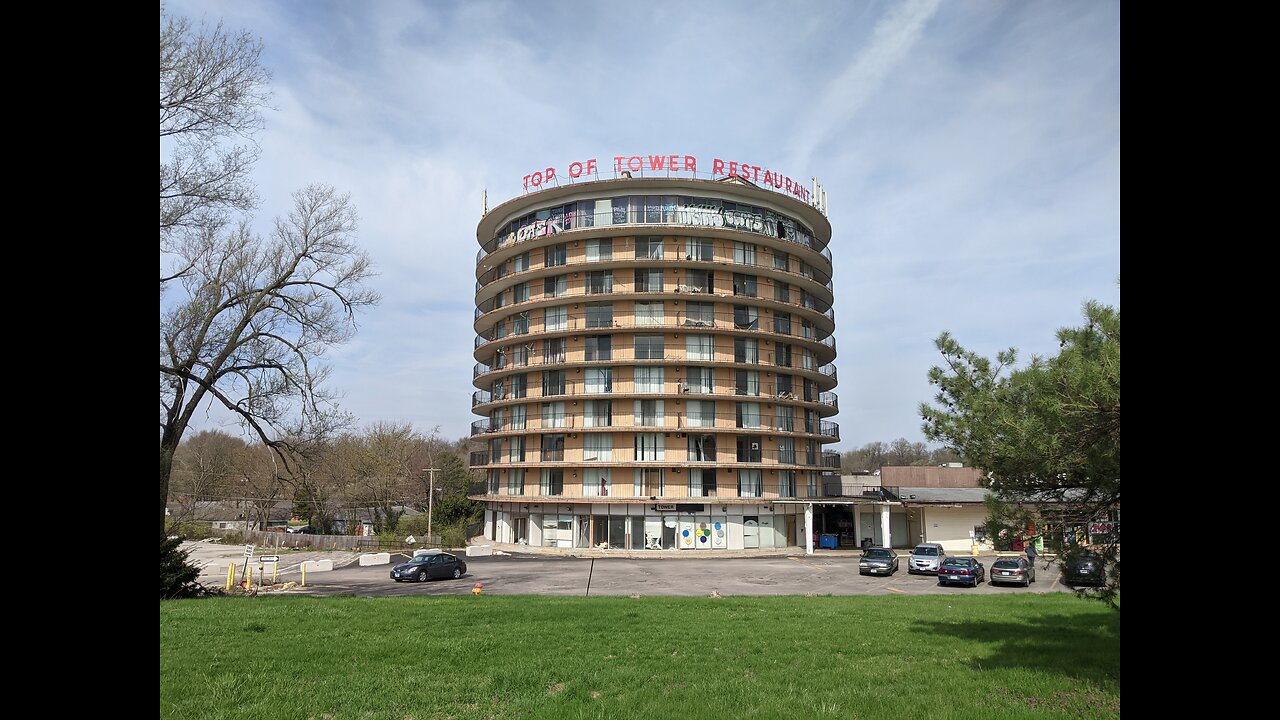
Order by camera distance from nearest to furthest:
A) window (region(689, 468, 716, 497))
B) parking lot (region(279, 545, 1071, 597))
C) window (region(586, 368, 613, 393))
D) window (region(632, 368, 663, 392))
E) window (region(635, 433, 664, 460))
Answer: parking lot (region(279, 545, 1071, 597)), window (region(689, 468, 716, 497)), window (region(635, 433, 664, 460)), window (region(632, 368, 663, 392)), window (region(586, 368, 613, 393))

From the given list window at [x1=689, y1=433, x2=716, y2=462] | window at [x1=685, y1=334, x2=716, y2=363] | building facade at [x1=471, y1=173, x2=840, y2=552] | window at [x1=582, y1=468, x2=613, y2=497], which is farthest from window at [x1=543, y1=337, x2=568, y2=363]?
window at [x1=689, y1=433, x2=716, y2=462]

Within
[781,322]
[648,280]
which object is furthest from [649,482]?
[781,322]

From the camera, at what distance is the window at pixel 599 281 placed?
53.6 m

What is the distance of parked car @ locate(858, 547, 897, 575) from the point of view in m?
34.5

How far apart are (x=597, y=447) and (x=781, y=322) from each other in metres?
17.3

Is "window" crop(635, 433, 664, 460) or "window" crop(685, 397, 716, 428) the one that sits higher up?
"window" crop(685, 397, 716, 428)

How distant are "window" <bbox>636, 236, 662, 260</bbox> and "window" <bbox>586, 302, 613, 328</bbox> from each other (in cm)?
456

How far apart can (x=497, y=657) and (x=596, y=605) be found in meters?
7.69

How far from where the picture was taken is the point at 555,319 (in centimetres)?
Answer: 5425

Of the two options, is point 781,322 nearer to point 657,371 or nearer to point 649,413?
point 657,371

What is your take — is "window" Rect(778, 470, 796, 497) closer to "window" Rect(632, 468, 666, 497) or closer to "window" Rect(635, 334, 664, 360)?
"window" Rect(632, 468, 666, 497)

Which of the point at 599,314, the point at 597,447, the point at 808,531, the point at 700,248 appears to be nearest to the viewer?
the point at 808,531
